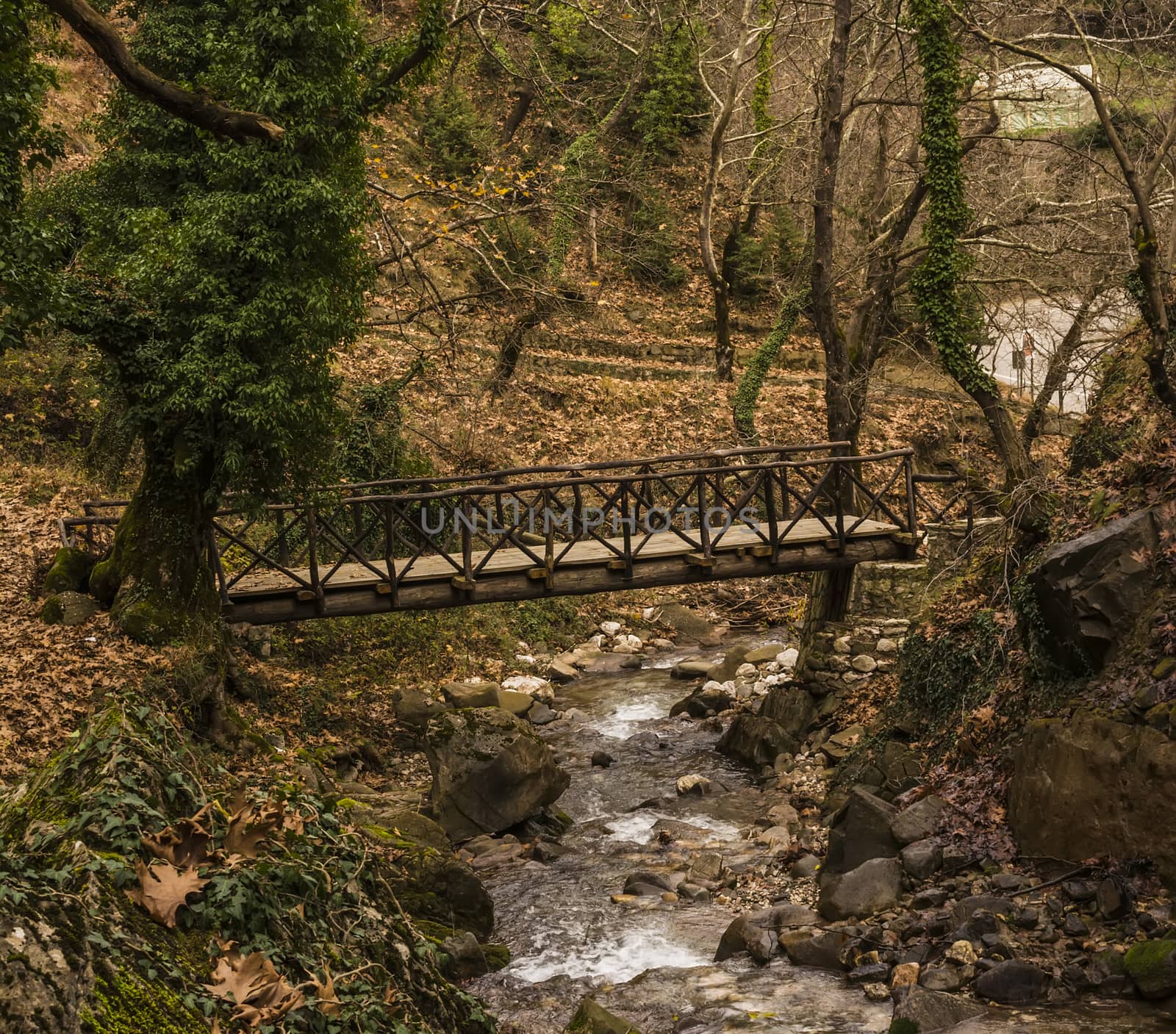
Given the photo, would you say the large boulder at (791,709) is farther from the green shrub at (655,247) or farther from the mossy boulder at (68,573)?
the green shrub at (655,247)

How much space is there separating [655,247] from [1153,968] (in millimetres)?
23580

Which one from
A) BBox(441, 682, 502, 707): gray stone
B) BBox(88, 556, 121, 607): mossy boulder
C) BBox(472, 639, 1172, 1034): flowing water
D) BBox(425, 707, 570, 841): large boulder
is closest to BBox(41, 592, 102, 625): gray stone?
BBox(88, 556, 121, 607): mossy boulder

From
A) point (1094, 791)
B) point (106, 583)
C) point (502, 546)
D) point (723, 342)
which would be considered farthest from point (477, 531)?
point (723, 342)

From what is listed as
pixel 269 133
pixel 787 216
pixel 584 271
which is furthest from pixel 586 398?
pixel 269 133

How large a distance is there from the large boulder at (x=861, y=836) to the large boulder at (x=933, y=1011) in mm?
2190

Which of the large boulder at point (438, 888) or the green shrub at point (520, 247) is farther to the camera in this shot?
the green shrub at point (520, 247)

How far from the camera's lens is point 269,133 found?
10266 millimetres

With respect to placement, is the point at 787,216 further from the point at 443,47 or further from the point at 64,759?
the point at 64,759

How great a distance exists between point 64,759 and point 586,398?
20.6m

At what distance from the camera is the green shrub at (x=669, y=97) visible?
2756cm

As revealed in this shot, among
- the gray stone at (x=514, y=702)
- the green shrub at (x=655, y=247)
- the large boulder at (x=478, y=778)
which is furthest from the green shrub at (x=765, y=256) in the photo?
the large boulder at (x=478, y=778)

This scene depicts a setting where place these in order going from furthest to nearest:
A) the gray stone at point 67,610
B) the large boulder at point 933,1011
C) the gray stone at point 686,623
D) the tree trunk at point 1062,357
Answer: the gray stone at point 686,623 < the tree trunk at point 1062,357 < the gray stone at point 67,610 < the large boulder at point 933,1011

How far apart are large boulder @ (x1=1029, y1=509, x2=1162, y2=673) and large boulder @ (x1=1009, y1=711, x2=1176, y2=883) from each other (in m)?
0.63

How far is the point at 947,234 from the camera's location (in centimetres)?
1292
